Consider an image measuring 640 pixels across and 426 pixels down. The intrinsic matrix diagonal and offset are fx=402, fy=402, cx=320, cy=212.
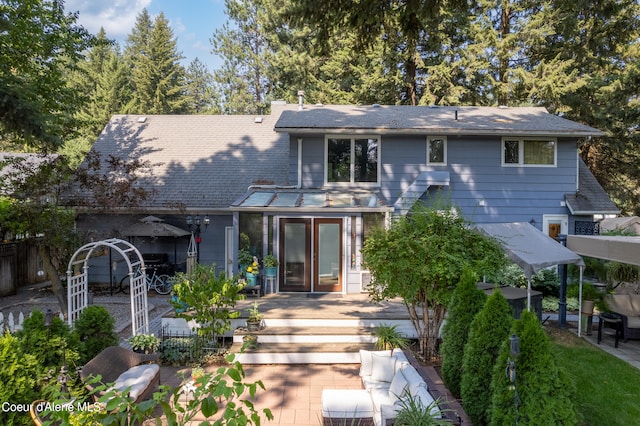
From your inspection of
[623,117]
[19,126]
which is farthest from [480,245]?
[623,117]

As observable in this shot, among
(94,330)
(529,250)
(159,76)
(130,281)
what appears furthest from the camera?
(159,76)

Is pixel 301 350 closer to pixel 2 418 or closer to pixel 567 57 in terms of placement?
pixel 2 418

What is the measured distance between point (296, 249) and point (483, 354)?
6.72 metres

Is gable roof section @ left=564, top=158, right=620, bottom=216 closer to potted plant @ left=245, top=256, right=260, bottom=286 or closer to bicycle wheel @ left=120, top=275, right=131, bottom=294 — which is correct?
potted plant @ left=245, top=256, right=260, bottom=286

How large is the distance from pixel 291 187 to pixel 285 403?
788 centimetres

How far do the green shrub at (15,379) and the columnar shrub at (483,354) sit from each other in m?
5.09

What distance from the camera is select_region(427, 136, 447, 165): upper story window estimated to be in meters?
13.2

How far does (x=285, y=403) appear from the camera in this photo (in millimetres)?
5871

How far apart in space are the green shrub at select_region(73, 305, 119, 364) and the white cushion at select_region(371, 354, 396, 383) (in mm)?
4377

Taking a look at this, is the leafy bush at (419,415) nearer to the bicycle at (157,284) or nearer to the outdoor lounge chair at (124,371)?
the outdoor lounge chair at (124,371)

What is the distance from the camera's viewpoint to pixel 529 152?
43.4 feet

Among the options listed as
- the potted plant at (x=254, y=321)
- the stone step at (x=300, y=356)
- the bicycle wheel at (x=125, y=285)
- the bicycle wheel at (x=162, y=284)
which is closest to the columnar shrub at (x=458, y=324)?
the stone step at (x=300, y=356)

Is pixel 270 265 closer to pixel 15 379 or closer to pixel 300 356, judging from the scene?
pixel 300 356

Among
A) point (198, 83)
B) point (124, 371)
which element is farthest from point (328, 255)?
point (198, 83)
